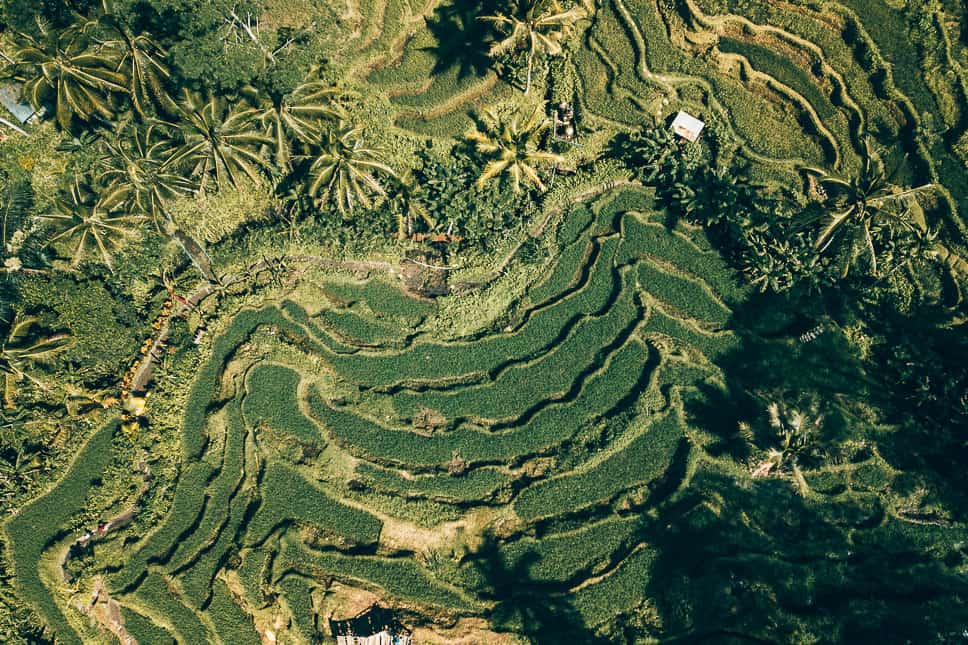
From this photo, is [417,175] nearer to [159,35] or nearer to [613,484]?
[159,35]

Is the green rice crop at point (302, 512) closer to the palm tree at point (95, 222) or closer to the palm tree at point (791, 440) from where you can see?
the palm tree at point (95, 222)

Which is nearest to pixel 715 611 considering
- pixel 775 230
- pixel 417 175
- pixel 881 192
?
pixel 775 230

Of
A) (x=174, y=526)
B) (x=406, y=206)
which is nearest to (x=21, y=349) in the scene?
(x=174, y=526)

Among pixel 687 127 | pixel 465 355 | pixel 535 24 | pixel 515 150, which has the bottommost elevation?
pixel 465 355

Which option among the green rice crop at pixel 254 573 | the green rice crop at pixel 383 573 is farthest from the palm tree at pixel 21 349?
the green rice crop at pixel 383 573

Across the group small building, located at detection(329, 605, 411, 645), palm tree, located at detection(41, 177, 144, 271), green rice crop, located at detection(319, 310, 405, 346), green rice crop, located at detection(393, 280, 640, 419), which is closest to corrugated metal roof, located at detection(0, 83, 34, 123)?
palm tree, located at detection(41, 177, 144, 271)

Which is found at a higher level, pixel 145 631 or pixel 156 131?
pixel 156 131

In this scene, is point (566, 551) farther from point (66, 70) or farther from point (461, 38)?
point (66, 70)
